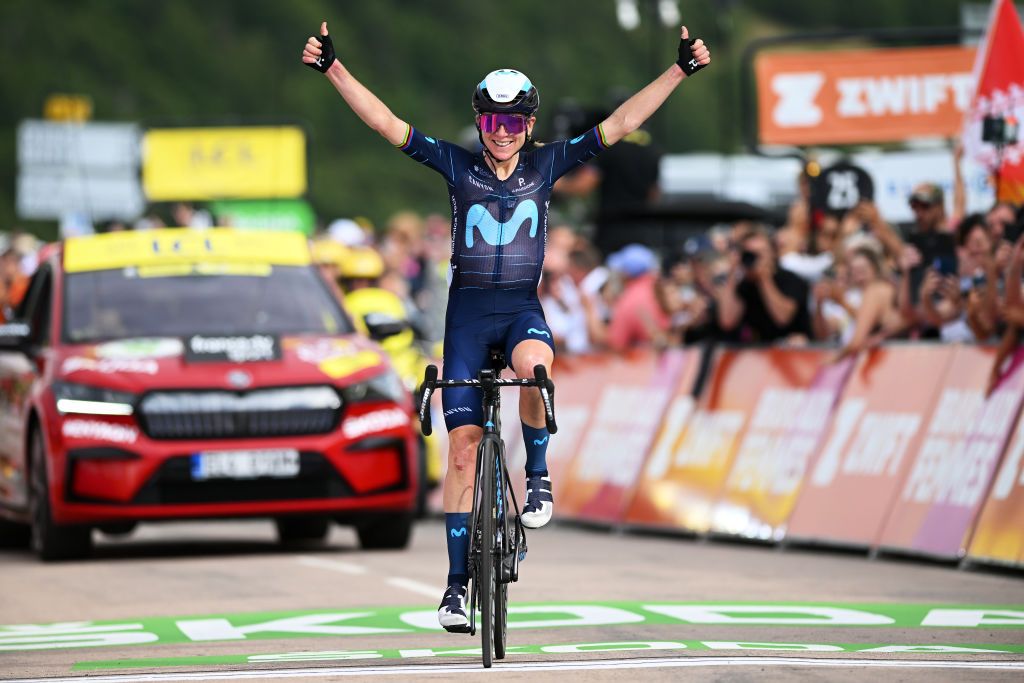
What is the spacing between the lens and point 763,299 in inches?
699

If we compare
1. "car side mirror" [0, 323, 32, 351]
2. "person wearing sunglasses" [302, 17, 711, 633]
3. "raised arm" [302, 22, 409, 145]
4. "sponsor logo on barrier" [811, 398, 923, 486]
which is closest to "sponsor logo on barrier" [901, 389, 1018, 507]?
"sponsor logo on barrier" [811, 398, 923, 486]

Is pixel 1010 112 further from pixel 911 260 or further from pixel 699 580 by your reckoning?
pixel 699 580

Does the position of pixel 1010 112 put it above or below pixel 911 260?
above

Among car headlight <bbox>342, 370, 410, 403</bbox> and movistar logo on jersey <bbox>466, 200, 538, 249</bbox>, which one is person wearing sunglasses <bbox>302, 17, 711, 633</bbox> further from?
car headlight <bbox>342, 370, 410, 403</bbox>

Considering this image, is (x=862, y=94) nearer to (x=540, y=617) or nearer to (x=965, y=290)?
(x=965, y=290)

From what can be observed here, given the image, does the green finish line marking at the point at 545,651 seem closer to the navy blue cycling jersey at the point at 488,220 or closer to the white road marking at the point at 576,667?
the white road marking at the point at 576,667

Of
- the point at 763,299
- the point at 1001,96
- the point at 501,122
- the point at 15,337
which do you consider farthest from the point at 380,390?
the point at 501,122

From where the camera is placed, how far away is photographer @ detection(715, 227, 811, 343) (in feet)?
57.8

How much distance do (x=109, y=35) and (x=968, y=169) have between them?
9825 centimetres

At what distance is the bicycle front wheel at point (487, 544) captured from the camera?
30.5ft

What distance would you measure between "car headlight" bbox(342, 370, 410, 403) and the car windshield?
0.74 meters

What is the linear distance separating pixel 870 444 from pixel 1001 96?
2.46 meters

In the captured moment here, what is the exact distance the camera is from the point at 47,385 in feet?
50.2

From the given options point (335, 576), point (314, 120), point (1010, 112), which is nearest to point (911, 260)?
point (1010, 112)
